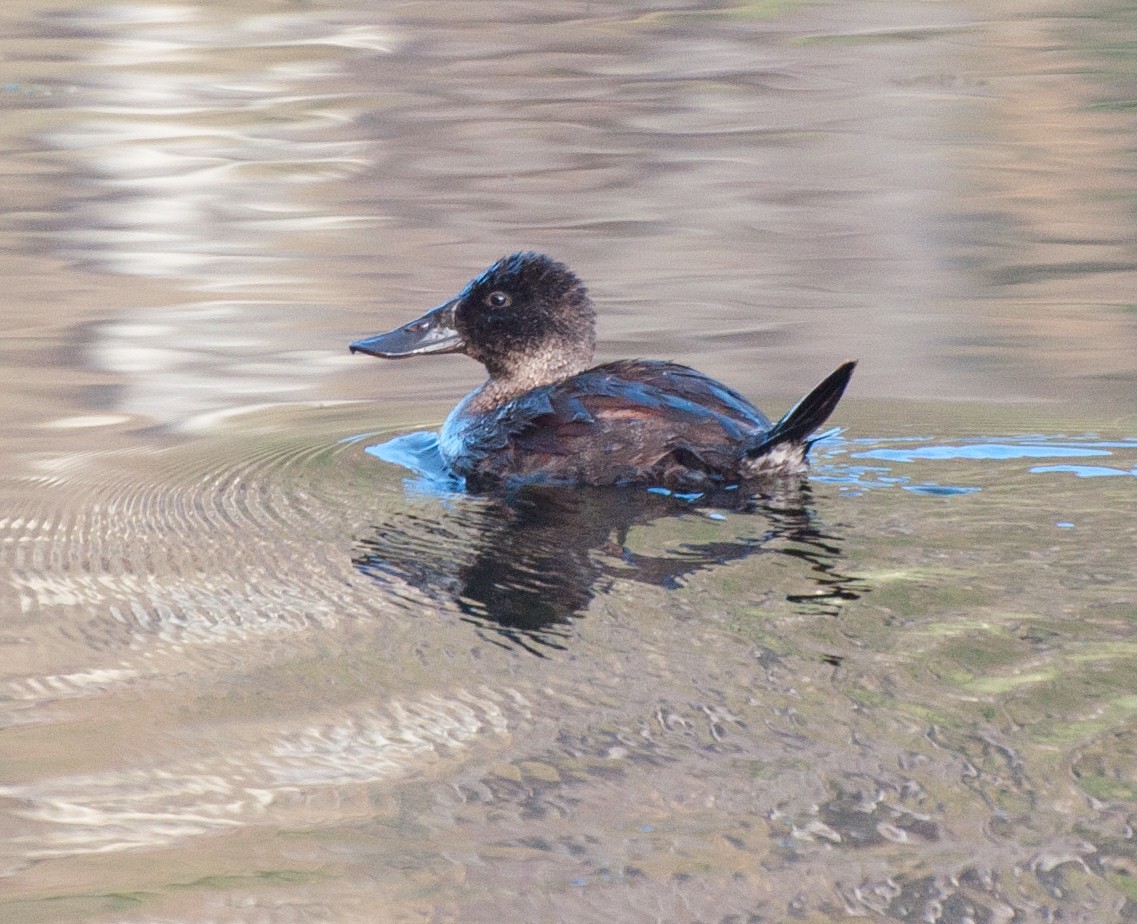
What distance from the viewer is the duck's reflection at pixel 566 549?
4.62 m

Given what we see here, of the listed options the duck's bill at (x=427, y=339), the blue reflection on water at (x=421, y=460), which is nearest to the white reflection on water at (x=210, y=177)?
the duck's bill at (x=427, y=339)

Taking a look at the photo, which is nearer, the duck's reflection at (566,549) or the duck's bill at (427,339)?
the duck's reflection at (566,549)

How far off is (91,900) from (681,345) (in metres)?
5.50

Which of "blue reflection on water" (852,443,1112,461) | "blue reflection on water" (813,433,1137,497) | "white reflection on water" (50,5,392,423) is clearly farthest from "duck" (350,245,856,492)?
"white reflection on water" (50,5,392,423)

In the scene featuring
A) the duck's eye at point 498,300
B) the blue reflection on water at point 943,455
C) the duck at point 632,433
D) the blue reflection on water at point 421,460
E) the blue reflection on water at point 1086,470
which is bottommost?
the blue reflection on water at point 421,460

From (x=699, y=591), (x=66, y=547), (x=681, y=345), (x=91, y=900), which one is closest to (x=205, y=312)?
(x=681, y=345)

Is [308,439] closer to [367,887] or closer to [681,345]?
[681,345]

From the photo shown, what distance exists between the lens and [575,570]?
16.2 feet

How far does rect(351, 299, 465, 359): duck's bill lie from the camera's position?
6954mm

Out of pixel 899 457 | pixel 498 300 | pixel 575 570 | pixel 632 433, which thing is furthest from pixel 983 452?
pixel 498 300

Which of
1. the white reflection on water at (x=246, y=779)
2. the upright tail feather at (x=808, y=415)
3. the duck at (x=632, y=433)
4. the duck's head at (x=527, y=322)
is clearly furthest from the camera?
the duck's head at (x=527, y=322)

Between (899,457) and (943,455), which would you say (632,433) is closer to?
(899,457)

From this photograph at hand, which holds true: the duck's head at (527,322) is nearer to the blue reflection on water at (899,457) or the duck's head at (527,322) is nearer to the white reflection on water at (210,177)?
the blue reflection on water at (899,457)

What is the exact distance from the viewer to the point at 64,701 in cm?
418
